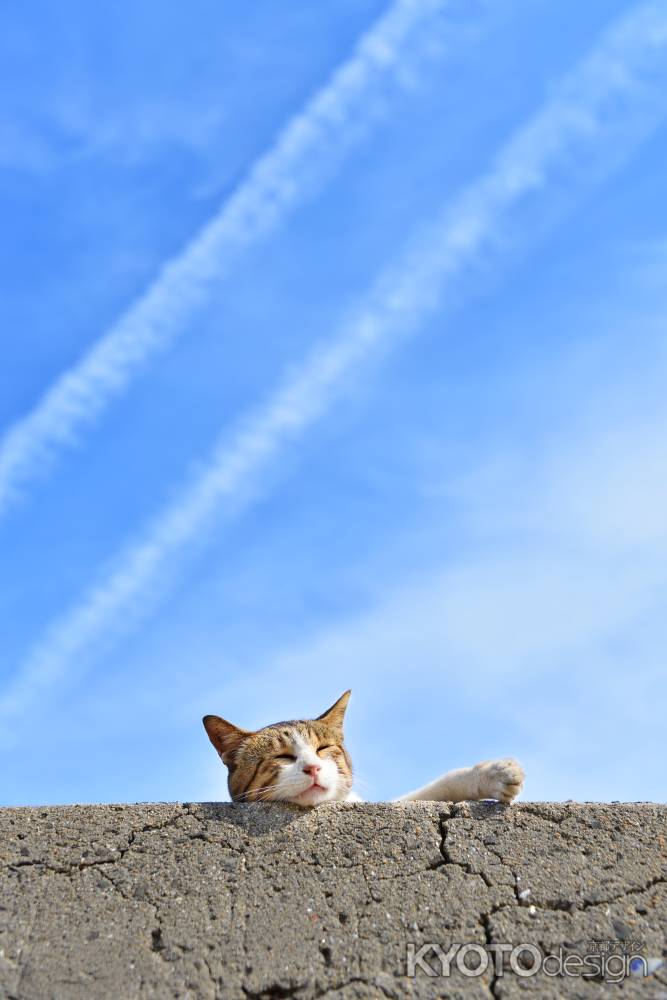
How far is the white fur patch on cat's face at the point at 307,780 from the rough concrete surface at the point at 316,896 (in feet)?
0.79

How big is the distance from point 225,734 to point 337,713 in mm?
562

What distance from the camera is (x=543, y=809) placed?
→ 10.6 ft

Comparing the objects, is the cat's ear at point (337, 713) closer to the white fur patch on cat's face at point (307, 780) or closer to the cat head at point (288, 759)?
the cat head at point (288, 759)

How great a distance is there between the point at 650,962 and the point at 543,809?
2.02 feet

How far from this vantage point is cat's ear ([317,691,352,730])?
4258 mm

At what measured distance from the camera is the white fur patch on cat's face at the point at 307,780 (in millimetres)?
3570

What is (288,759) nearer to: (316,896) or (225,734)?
(225,734)

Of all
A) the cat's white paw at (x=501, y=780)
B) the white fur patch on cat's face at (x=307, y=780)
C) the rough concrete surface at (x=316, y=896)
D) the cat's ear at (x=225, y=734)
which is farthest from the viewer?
the cat's ear at (x=225, y=734)

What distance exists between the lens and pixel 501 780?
3.29 m

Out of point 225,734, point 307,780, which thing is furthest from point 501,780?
point 225,734

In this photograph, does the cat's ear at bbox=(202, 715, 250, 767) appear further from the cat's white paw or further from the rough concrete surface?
the cat's white paw

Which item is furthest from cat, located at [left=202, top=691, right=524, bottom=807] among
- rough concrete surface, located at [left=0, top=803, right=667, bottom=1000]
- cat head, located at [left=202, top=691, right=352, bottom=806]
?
rough concrete surface, located at [left=0, top=803, right=667, bottom=1000]

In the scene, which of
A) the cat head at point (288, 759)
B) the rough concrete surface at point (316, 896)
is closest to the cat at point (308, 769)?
the cat head at point (288, 759)

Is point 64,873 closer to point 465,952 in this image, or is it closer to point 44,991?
point 44,991
